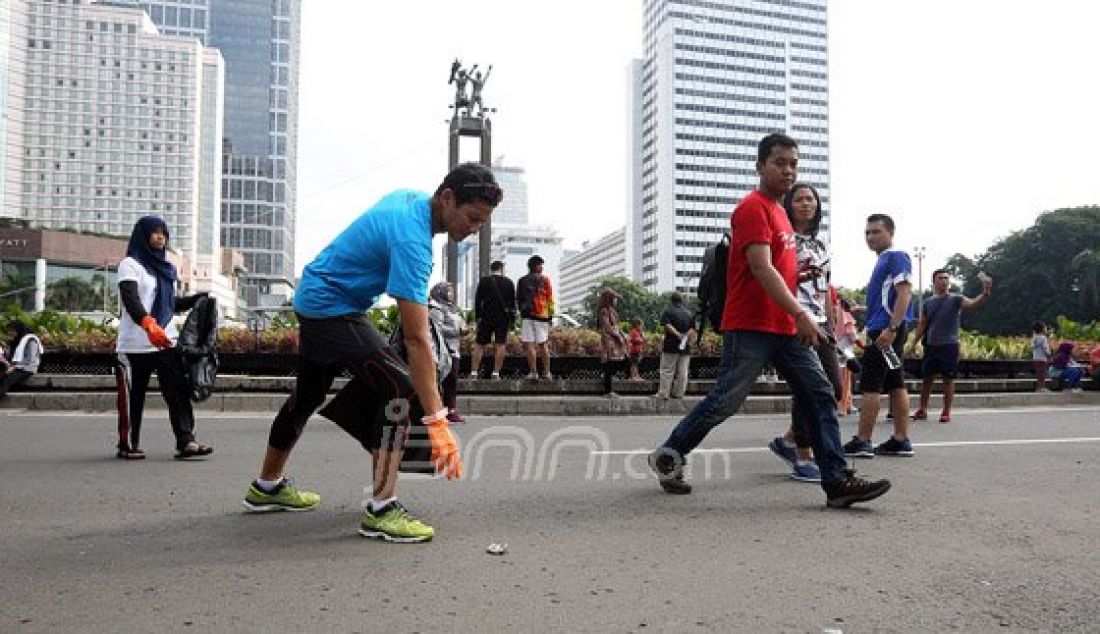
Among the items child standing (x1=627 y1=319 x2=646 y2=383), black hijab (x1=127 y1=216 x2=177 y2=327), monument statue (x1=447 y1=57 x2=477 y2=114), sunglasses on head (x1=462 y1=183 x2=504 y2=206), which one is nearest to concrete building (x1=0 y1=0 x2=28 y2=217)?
monument statue (x1=447 y1=57 x2=477 y2=114)

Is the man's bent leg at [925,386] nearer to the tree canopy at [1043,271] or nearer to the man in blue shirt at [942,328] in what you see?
the man in blue shirt at [942,328]

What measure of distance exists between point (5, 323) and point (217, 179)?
444 feet

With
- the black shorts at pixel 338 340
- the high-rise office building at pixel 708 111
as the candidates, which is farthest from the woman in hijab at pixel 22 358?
the high-rise office building at pixel 708 111

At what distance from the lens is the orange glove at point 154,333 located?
546 cm

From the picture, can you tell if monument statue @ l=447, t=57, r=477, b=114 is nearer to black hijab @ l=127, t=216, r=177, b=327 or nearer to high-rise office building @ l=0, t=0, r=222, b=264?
black hijab @ l=127, t=216, r=177, b=327

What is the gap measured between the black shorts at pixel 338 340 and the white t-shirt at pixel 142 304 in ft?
8.43

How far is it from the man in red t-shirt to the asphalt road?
275 mm

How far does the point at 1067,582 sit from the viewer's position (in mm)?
3123

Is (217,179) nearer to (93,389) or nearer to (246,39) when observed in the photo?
(246,39)

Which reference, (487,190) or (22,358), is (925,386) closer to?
(487,190)

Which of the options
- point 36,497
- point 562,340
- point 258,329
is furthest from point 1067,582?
point 258,329

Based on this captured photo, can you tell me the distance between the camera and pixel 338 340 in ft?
12.1

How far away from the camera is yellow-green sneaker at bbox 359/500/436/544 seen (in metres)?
3.56

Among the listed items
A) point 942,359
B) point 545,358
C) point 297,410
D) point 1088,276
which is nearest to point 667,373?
point 545,358
